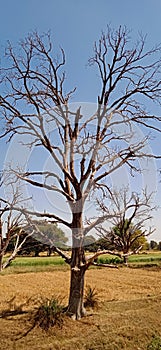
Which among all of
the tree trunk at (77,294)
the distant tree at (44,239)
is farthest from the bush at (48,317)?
the distant tree at (44,239)

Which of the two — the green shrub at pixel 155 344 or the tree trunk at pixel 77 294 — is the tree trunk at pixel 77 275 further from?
the green shrub at pixel 155 344

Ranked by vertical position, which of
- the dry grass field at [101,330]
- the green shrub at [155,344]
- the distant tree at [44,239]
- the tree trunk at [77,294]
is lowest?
the green shrub at [155,344]

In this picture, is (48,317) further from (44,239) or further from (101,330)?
(44,239)

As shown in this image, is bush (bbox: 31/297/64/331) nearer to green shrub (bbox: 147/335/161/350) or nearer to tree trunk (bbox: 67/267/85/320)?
tree trunk (bbox: 67/267/85/320)

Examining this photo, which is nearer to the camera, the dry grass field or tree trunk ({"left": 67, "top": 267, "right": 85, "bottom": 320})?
the dry grass field

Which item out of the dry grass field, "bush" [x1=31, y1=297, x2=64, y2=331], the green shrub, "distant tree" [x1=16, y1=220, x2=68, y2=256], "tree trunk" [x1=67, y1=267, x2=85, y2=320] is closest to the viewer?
the dry grass field

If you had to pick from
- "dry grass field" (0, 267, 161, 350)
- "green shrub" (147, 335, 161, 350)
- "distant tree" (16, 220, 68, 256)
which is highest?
"distant tree" (16, 220, 68, 256)

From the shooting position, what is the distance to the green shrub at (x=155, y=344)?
586 cm

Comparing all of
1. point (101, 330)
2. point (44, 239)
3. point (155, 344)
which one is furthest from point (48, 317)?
point (155, 344)

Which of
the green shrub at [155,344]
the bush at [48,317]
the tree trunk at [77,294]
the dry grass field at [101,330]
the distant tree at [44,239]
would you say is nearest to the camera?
the dry grass field at [101,330]

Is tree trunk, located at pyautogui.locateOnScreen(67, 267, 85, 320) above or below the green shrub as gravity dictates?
above

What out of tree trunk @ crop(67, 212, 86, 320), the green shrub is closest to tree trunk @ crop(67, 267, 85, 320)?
tree trunk @ crop(67, 212, 86, 320)

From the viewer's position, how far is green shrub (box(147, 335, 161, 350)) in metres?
5.86

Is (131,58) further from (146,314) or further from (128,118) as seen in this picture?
(146,314)
